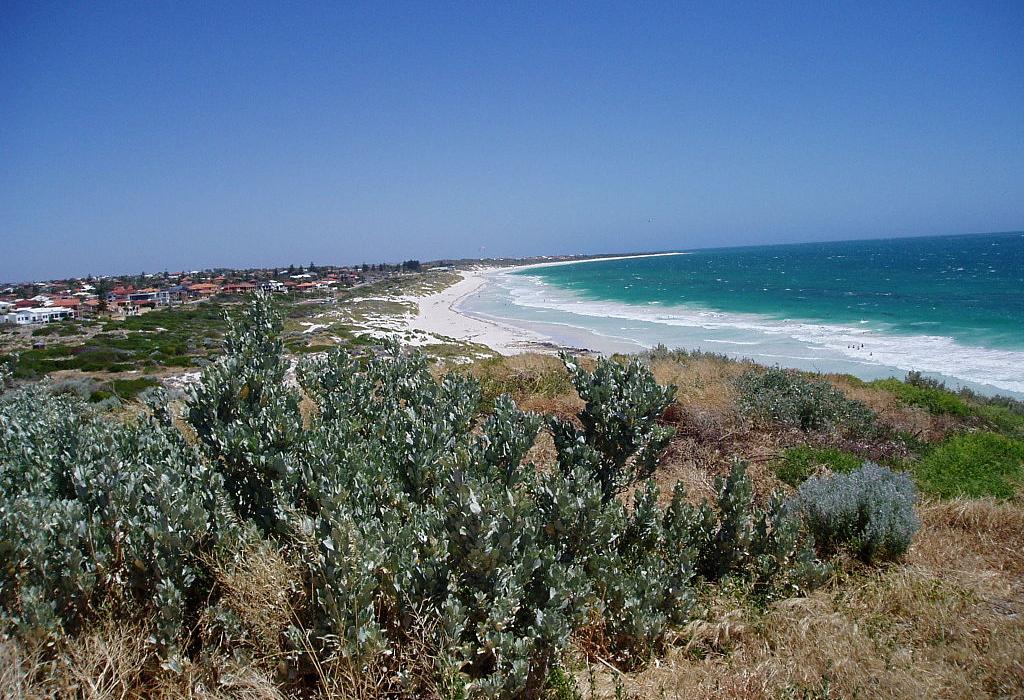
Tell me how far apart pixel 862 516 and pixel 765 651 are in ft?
5.98

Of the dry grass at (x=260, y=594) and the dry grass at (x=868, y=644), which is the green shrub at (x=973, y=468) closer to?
the dry grass at (x=868, y=644)

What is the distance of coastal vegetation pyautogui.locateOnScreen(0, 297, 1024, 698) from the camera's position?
2.32 metres

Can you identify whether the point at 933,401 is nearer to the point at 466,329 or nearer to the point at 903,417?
the point at 903,417

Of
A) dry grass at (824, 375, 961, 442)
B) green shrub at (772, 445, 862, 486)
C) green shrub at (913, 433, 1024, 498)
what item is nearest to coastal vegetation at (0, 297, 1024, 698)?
green shrub at (913, 433, 1024, 498)

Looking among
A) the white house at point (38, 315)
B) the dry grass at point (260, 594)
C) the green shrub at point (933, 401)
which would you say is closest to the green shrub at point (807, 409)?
the green shrub at point (933, 401)

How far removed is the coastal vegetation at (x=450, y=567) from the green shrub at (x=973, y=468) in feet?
3.31

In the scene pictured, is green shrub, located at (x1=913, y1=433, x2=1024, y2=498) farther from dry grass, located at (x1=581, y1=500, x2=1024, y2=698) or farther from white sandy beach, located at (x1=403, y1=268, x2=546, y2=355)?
white sandy beach, located at (x1=403, y1=268, x2=546, y2=355)

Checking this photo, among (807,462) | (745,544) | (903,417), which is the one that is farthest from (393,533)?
(903,417)

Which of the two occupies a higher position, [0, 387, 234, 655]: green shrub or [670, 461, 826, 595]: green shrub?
[0, 387, 234, 655]: green shrub

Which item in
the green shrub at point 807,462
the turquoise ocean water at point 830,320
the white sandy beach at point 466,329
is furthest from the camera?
the white sandy beach at point 466,329

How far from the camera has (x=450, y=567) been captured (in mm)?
2535

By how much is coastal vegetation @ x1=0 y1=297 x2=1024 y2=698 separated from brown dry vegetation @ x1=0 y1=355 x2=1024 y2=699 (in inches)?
0.6

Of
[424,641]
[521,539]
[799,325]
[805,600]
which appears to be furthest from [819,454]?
[799,325]

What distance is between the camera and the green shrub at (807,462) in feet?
18.5
